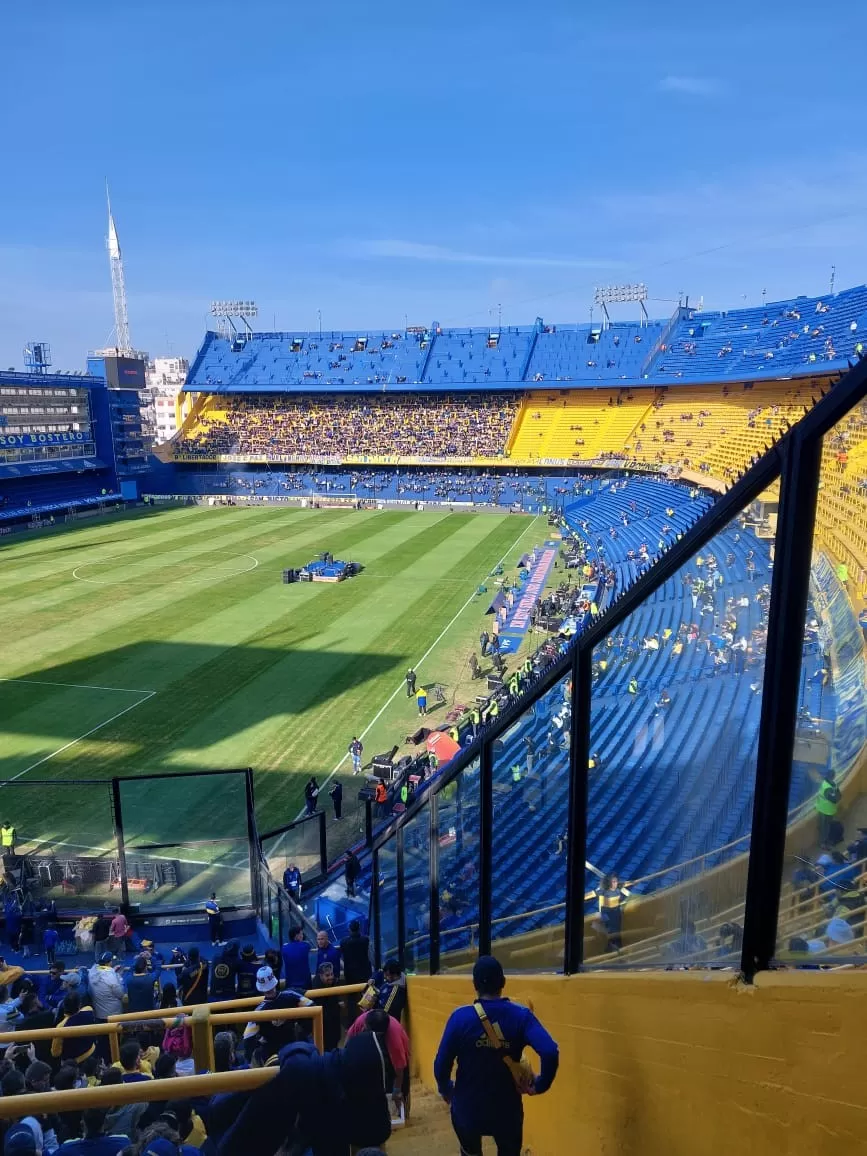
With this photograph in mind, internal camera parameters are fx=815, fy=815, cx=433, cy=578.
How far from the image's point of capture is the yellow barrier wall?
6.33 ft

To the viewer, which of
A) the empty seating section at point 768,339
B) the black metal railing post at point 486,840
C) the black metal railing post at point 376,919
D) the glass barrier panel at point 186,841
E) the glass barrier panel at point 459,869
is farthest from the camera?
the empty seating section at point 768,339

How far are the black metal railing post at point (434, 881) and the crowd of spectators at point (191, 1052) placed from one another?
259 mm

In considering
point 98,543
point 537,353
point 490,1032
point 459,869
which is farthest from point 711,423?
point 490,1032

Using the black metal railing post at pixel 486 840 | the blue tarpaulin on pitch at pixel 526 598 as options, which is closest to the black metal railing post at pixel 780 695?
the black metal railing post at pixel 486 840

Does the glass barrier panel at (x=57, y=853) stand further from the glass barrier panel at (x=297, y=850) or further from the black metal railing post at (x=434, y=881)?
the black metal railing post at (x=434, y=881)

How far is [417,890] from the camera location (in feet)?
18.2

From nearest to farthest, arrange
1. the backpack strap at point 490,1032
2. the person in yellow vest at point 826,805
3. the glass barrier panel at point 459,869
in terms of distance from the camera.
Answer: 1. the person in yellow vest at point 826,805
2. the backpack strap at point 490,1032
3. the glass barrier panel at point 459,869

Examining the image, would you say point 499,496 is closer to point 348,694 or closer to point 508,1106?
point 348,694

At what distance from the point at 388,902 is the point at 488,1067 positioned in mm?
4367

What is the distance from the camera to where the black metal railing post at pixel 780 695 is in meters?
1.93

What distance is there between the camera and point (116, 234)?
308 feet

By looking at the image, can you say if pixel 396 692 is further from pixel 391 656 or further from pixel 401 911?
pixel 401 911

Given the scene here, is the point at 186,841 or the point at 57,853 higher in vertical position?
the point at 186,841

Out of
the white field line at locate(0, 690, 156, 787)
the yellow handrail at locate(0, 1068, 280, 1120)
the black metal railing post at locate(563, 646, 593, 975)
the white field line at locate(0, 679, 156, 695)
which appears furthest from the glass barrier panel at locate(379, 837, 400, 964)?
the white field line at locate(0, 679, 156, 695)
